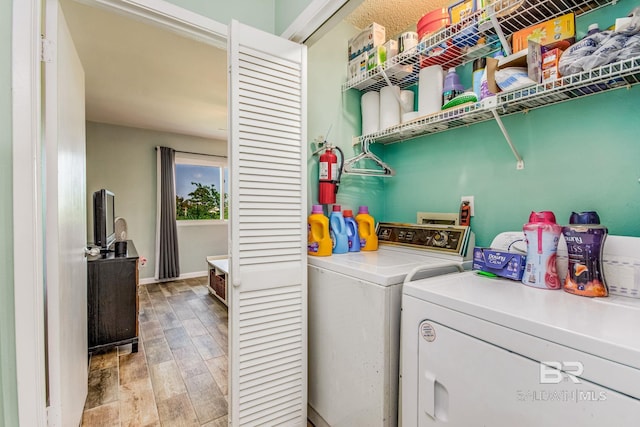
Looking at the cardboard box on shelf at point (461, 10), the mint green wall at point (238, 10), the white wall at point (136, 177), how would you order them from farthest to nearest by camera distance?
the white wall at point (136, 177), the mint green wall at point (238, 10), the cardboard box on shelf at point (461, 10)

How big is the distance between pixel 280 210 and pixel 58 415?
1280 mm

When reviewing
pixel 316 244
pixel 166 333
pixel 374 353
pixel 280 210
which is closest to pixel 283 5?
pixel 280 210

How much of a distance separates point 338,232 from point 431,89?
3.11ft

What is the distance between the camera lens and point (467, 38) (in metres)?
1.42

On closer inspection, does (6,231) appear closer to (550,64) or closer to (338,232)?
(338,232)

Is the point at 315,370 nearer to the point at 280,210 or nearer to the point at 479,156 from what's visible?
the point at 280,210

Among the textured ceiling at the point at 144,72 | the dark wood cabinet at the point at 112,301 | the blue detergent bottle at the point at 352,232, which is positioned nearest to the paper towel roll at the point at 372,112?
the blue detergent bottle at the point at 352,232

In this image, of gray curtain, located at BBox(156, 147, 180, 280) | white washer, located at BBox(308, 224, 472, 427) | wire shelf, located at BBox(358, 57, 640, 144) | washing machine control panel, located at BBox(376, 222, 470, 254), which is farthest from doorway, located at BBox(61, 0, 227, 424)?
washing machine control panel, located at BBox(376, 222, 470, 254)

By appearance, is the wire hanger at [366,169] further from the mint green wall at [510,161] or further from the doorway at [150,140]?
the doorway at [150,140]

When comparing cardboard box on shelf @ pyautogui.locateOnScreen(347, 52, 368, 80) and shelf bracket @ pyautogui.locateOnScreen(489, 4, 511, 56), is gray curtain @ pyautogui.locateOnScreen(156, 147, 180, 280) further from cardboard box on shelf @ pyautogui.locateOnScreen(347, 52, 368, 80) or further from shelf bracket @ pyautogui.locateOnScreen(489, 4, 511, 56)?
shelf bracket @ pyautogui.locateOnScreen(489, 4, 511, 56)

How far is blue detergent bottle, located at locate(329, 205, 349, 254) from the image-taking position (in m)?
1.70

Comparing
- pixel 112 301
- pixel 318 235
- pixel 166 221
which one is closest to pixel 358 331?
pixel 318 235

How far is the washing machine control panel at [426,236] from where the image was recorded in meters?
1.50

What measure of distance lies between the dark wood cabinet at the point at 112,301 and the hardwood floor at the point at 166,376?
6.7 inches
